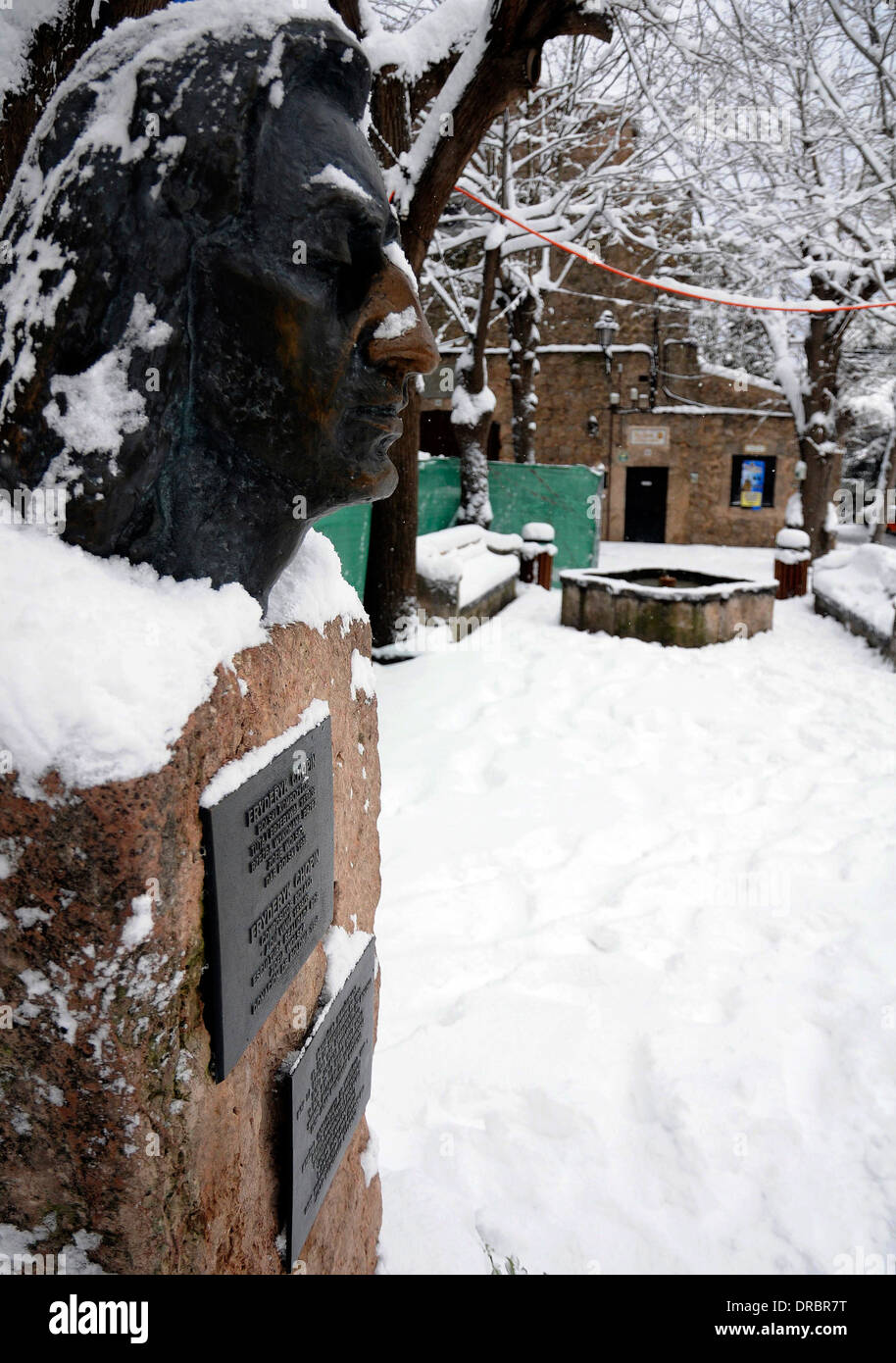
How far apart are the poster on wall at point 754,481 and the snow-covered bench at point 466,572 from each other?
10352 millimetres

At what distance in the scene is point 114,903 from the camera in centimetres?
99

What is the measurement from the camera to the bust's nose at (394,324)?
1209 millimetres

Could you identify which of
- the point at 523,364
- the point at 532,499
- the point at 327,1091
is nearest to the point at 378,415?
the point at 327,1091

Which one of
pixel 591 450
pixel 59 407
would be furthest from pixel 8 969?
pixel 591 450

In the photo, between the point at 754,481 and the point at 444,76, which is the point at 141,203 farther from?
the point at 754,481

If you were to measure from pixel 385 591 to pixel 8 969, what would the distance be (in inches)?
221

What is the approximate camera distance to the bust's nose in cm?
121

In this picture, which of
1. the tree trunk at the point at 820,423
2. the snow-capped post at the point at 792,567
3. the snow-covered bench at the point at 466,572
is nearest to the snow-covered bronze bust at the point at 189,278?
the snow-covered bench at the point at 466,572

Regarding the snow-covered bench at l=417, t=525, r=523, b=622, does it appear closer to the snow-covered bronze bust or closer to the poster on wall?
the snow-covered bronze bust

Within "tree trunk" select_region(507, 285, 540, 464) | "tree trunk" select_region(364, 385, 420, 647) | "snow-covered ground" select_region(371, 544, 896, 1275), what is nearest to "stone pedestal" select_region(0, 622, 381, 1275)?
"snow-covered ground" select_region(371, 544, 896, 1275)

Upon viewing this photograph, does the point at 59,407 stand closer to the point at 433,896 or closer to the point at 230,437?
the point at 230,437

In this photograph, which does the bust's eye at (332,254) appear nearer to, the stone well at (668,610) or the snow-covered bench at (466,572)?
the snow-covered bench at (466,572)

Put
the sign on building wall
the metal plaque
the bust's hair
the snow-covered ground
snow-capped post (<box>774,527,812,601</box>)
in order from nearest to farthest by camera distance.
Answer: the bust's hair < the metal plaque < the snow-covered ground < snow-capped post (<box>774,527,812,601</box>) < the sign on building wall

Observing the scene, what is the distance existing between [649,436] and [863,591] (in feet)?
39.2
